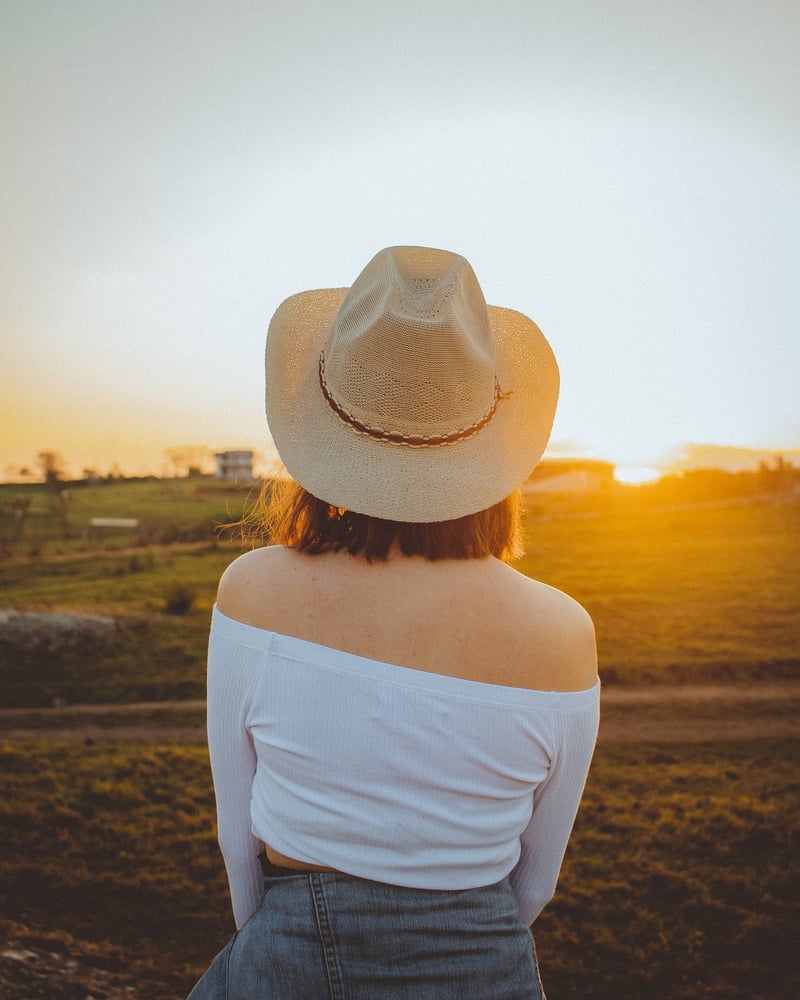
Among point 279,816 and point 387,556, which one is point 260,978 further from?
point 387,556

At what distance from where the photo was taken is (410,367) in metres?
1.44

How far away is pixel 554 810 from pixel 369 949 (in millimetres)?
518

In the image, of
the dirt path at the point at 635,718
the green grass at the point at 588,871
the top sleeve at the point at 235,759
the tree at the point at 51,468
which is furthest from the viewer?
the tree at the point at 51,468

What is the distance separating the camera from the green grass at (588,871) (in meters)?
3.90

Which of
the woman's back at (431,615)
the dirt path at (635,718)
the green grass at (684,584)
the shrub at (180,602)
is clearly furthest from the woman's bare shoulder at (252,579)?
the shrub at (180,602)

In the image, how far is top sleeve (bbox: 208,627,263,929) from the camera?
1349mm

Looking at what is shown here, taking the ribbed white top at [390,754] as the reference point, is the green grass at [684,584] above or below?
below

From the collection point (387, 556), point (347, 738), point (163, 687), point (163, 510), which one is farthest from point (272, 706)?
point (163, 510)

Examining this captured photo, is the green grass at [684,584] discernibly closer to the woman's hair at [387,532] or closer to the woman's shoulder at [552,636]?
the woman's hair at [387,532]

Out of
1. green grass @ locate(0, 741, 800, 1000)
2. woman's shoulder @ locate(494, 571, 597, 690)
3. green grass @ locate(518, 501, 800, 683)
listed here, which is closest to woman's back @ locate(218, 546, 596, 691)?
woman's shoulder @ locate(494, 571, 597, 690)

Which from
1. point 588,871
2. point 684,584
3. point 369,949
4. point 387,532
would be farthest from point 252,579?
point 684,584

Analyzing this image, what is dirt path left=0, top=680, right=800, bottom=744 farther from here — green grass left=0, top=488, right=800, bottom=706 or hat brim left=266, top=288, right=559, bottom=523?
hat brim left=266, top=288, right=559, bottom=523

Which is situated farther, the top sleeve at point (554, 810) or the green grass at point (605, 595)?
the green grass at point (605, 595)

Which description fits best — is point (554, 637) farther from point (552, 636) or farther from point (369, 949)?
point (369, 949)
